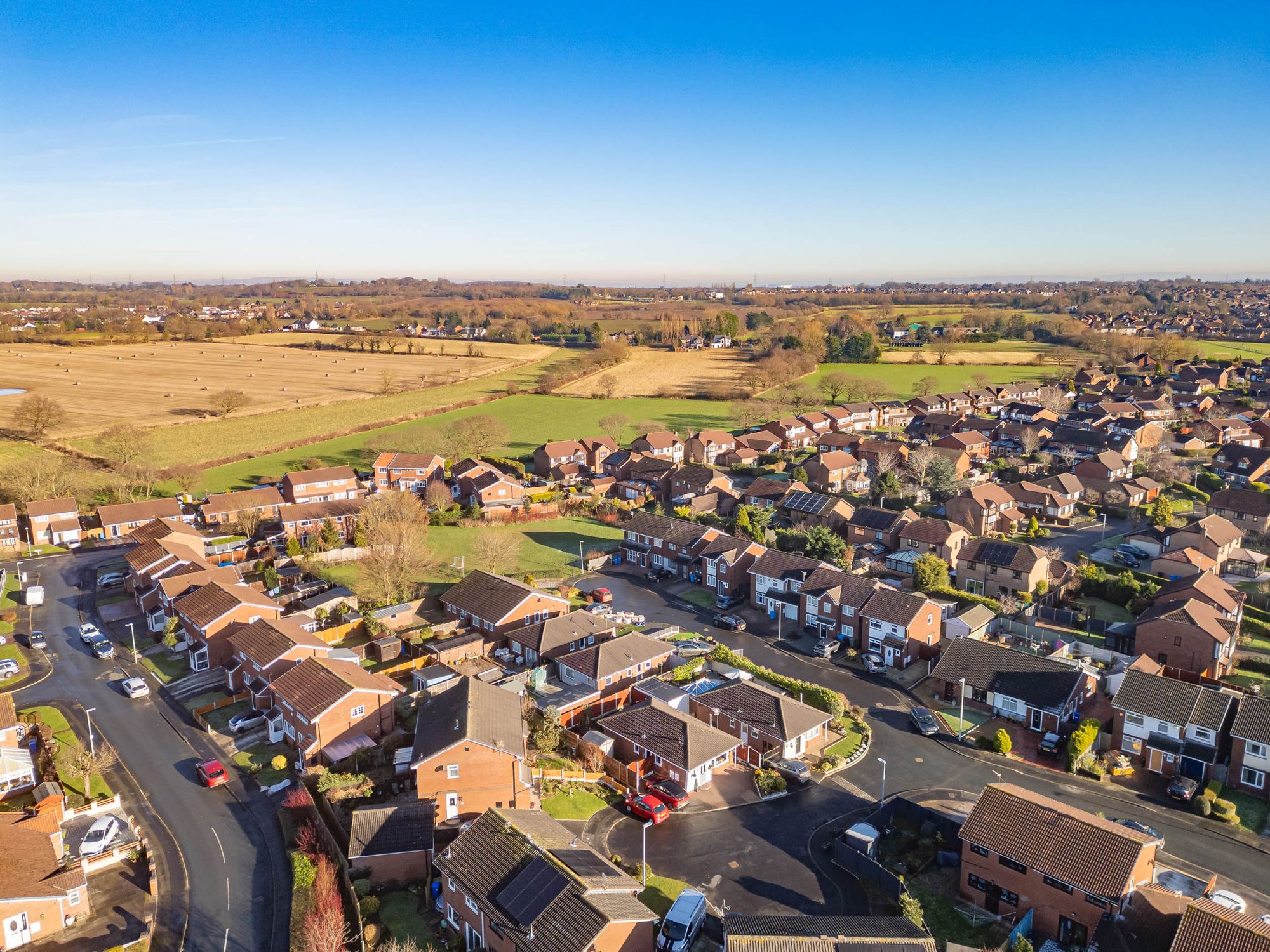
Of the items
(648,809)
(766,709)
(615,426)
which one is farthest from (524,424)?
(648,809)

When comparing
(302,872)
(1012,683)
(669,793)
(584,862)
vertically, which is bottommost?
(669,793)

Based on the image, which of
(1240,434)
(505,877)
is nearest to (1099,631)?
(505,877)

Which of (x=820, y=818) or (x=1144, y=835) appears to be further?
(x=820, y=818)

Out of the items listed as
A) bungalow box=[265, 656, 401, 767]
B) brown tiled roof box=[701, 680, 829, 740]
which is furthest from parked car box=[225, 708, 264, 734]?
brown tiled roof box=[701, 680, 829, 740]

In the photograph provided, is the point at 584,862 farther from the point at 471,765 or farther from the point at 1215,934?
the point at 1215,934

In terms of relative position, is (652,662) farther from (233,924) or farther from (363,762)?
(233,924)

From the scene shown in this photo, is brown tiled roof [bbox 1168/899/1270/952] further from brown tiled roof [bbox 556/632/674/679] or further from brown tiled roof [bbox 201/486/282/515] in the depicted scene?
brown tiled roof [bbox 201/486/282/515]
